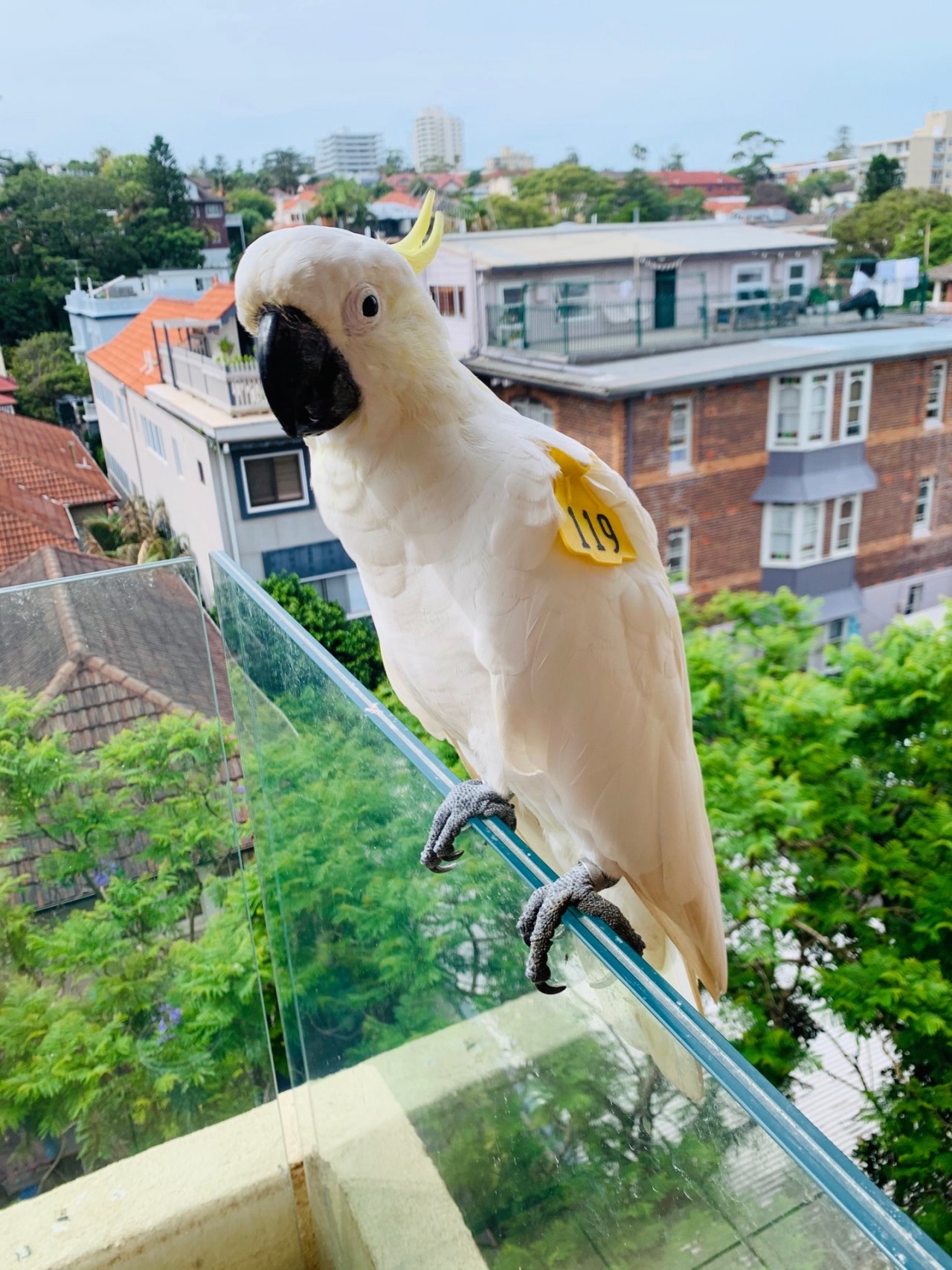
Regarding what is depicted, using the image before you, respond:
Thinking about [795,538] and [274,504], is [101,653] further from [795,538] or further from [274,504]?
[795,538]

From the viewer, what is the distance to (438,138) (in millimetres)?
3131

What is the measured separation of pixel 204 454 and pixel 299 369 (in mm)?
1789

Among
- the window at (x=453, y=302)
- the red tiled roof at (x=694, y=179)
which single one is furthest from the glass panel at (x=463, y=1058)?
the red tiled roof at (x=694, y=179)

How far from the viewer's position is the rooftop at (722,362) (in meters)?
3.32

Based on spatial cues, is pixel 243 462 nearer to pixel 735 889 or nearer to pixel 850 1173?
pixel 735 889

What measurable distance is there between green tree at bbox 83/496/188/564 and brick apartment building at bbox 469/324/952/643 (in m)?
1.30

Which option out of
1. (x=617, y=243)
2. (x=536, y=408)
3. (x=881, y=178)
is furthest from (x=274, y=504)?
(x=881, y=178)

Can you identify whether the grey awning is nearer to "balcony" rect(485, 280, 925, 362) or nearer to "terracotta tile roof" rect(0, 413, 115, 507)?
"balcony" rect(485, 280, 925, 362)

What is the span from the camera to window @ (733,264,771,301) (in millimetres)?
3900

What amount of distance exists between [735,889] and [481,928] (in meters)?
1.13

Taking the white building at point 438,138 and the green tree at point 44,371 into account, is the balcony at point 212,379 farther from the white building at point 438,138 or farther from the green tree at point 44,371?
the white building at point 438,138

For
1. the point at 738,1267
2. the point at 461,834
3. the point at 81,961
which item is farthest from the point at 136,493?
the point at 738,1267

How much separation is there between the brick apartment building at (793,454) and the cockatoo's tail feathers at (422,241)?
2.20m

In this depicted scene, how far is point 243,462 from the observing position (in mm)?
2504
